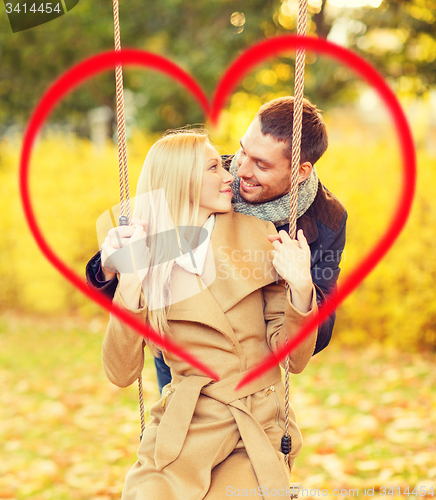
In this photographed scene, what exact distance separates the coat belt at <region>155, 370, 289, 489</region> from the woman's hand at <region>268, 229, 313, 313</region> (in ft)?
1.20

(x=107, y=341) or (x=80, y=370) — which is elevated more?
(x=80, y=370)

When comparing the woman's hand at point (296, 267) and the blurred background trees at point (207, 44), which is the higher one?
the blurred background trees at point (207, 44)

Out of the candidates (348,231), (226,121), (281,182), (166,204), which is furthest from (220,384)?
(226,121)

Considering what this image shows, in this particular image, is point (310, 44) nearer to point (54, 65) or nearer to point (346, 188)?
point (346, 188)

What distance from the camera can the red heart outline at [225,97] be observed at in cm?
153

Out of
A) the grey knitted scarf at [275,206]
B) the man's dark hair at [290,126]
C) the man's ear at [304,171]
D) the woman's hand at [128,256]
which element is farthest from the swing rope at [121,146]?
the man's ear at [304,171]

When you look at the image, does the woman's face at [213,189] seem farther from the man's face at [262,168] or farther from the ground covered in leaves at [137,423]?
the ground covered in leaves at [137,423]

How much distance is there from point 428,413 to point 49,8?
408 cm

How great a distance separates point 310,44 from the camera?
1.59 m

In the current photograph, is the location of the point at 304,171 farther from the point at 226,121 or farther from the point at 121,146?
the point at 226,121

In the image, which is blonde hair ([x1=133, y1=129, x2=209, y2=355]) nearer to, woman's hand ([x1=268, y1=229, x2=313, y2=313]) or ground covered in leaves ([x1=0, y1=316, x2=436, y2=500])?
woman's hand ([x1=268, y1=229, x2=313, y2=313])

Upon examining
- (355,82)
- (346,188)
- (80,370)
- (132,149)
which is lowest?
(80,370)

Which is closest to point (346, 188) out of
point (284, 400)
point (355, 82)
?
point (355, 82)

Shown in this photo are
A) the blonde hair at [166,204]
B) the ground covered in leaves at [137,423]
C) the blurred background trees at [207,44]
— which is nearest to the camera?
the blonde hair at [166,204]
